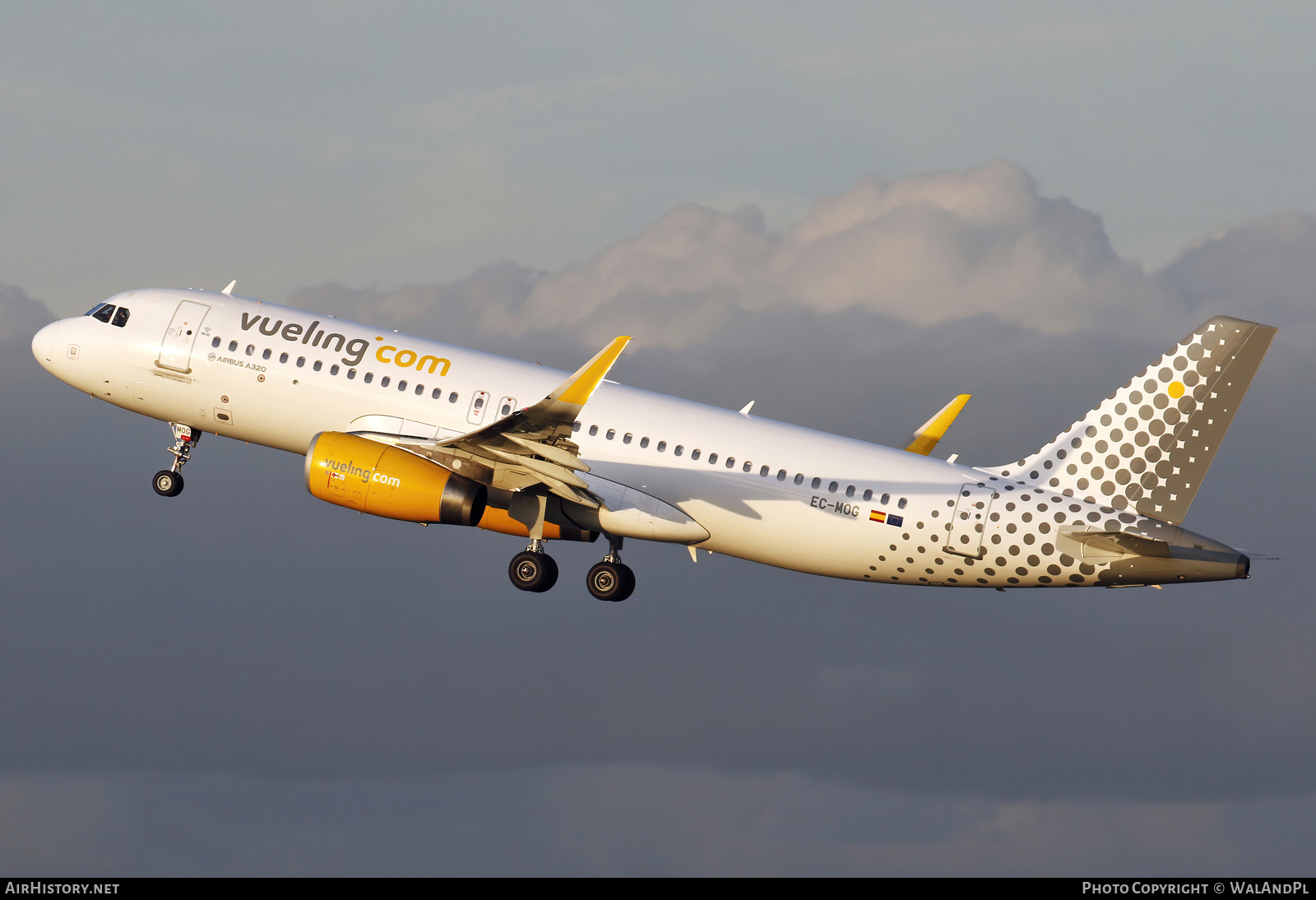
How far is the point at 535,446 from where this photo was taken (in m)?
35.6

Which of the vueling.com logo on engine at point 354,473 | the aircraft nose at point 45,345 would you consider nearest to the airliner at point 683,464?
the vueling.com logo on engine at point 354,473

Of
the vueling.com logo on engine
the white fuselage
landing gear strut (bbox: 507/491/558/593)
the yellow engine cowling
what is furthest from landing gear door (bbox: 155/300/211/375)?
landing gear strut (bbox: 507/491/558/593)

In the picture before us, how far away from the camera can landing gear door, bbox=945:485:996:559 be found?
36.1 metres

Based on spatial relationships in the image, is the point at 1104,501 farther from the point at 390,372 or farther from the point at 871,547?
the point at 390,372

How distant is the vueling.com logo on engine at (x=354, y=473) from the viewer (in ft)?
117

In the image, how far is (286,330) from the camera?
1577 inches

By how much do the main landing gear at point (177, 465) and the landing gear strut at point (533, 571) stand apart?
10932 millimetres

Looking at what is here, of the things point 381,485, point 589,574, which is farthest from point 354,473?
point 589,574

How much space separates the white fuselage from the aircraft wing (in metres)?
1.18

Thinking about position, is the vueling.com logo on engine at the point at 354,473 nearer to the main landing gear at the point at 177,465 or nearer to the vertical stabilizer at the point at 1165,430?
the main landing gear at the point at 177,465

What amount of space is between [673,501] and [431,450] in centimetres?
642

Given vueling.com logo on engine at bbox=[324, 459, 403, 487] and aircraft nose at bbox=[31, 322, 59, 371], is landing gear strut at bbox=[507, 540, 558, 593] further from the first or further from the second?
aircraft nose at bbox=[31, 322, 59, 371]

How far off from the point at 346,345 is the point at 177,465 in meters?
7.45

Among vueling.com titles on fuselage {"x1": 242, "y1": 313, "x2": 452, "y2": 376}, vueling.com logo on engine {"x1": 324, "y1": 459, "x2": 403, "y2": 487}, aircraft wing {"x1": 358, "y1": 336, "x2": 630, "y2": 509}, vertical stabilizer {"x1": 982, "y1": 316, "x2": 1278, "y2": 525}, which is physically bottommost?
vueling.com logo on engine {"x1": 324, "y1": 459, "x2": 403, "y2": 487}
